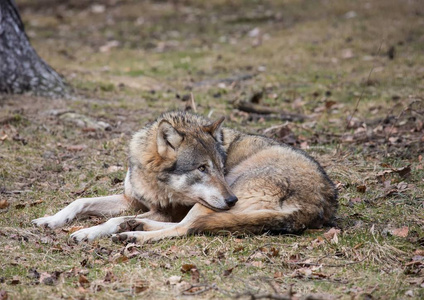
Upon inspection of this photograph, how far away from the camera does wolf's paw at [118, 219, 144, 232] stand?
5.61 meters

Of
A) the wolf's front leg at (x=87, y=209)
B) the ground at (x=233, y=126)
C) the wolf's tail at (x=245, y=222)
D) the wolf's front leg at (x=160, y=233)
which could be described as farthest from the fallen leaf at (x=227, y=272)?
the wolf's front leg at (x=87, y=209)

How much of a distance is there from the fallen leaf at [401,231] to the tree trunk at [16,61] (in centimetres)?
757

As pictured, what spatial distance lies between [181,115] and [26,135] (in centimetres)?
373

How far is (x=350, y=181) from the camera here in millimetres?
7148

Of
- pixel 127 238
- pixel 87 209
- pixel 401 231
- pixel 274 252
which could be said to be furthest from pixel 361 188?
pixel 87 209

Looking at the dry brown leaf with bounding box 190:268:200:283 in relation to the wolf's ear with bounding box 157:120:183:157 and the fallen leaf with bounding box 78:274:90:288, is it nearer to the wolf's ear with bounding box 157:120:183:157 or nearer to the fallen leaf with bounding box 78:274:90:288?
the fallen leaf with bounding box 78:274:90:288

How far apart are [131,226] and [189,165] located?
931mm

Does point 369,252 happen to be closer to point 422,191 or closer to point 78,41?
point 422,191

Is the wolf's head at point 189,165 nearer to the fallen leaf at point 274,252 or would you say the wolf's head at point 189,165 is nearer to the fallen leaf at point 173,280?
the fallen leaf at point 274,252

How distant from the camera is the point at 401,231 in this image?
5.50 m

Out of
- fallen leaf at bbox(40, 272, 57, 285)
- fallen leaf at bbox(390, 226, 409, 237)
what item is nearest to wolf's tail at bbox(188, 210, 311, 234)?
fallen leaf at bbox(390, 226, 409, 237)

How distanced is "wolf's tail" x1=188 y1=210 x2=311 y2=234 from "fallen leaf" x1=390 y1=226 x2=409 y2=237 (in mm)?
1155

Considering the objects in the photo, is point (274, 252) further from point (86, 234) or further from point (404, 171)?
point (404, 171)

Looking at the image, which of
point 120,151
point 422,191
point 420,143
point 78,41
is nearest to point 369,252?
point 422,191
